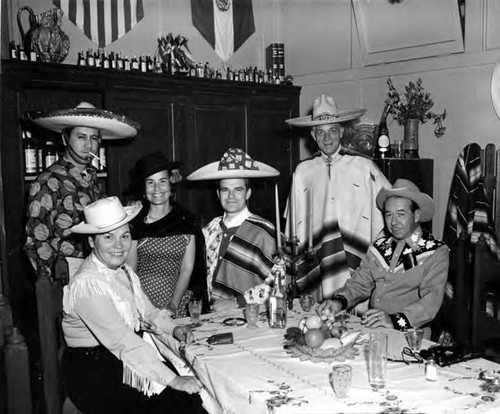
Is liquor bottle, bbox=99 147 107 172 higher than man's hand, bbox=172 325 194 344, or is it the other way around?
liquor bottle, bbox=99 147 107 172

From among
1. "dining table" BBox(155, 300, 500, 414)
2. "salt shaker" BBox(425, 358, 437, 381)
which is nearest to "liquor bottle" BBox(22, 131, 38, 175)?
"dining table" BBox(155, 300, 500, 414)

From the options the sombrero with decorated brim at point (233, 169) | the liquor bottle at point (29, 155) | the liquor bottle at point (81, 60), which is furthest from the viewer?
the liquor bottle at point (81, 60)

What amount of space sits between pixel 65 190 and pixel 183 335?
1.51m

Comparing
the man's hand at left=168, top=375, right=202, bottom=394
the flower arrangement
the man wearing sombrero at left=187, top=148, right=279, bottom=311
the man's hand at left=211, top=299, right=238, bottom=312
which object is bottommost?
the man's hand at left=168, top=375, right=202, bottom=394

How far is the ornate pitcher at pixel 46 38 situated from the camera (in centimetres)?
449

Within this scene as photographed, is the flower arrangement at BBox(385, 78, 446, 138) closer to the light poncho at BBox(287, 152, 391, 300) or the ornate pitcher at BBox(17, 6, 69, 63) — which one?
the light poncho at BBox(287, 152, 391, 300)

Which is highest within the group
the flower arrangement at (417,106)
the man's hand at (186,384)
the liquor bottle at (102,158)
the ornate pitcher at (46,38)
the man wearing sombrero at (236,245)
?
the ornate pitcher at (46,38)

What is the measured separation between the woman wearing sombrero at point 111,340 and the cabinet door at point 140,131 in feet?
7.08

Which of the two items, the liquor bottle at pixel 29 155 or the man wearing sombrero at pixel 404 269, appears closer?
the man wearing sombrero at pixel 404 269

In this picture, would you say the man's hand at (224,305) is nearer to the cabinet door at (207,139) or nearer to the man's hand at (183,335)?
the man's hand at (183,335)

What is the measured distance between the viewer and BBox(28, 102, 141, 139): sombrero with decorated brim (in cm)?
373

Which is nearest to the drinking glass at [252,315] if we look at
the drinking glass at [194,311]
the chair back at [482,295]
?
the drinking glass at [194,311]

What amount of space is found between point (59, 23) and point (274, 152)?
2634 millimetres

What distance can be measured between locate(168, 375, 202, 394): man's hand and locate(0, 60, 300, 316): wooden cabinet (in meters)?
2.29
